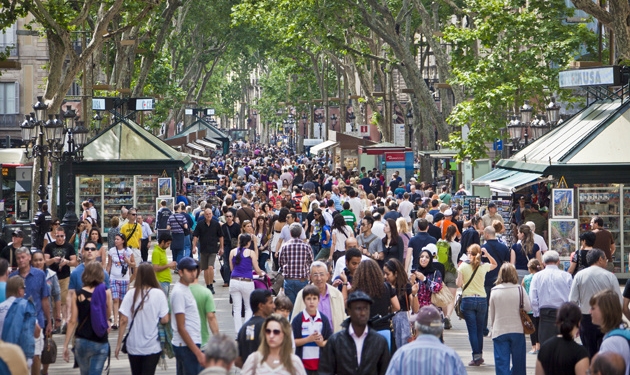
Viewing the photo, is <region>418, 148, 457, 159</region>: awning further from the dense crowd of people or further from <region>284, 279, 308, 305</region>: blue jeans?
<region>284, 279, 308, 305</region>: blue jeans

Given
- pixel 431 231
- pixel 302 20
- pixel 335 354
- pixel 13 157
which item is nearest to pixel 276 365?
pixel 335 354

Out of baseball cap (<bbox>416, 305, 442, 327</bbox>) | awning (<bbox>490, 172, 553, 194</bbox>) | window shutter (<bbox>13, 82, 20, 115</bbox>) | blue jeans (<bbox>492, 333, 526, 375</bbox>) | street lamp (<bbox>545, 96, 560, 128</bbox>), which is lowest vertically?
blue jeans (<bbox>492, 333, 526, 375</bbox>)

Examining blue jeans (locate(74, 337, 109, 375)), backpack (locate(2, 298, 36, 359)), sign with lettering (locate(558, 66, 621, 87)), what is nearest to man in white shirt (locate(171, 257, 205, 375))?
blue jeans (locate(74, 337, 109, 375))

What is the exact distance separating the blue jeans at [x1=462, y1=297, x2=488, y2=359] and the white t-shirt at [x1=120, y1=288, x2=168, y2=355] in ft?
14.6

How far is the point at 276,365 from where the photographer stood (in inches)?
317

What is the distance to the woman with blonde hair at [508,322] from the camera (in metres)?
11.7

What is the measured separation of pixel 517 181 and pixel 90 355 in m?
14.2

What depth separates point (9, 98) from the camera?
61.3 meters

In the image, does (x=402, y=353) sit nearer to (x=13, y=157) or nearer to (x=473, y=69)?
(x=473, y=69)

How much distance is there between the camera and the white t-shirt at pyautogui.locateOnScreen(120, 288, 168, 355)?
10234mm

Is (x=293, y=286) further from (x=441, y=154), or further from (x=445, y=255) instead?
(x=441, y=154)

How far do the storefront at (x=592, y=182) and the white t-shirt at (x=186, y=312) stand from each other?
39.4 feet

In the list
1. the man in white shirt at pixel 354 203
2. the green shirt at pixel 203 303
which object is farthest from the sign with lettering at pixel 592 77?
the green shirt at pixel 203 303

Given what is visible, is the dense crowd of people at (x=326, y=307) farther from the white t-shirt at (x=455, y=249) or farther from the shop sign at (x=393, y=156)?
the shop sign at (x=393, y=156)
